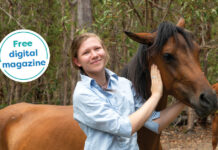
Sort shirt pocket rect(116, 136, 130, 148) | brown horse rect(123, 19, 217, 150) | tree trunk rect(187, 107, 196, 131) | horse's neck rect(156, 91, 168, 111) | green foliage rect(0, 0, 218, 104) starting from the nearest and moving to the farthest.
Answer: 1. shirt pocket rect(116, 136, 130, 148)
2. brown horse rect(123, 19, 217, 150)
3. horse's neck rect(156, 91, 168, 111)
4. green foliage rect(0, 0, 218, 104)
5. tree trunk rect(187, 107, 196, 131)

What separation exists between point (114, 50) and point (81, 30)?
6.25 ft

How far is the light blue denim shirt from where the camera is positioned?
1831 millimetres

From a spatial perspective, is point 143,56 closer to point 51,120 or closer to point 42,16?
point 51,120

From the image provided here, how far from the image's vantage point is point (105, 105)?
6.26ft

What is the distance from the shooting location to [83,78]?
80.8 inches

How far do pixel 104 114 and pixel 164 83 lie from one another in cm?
67

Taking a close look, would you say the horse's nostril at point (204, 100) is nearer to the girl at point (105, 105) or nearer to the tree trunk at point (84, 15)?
the girl at point (105, 105)

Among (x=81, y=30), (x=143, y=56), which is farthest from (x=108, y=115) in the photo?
(x=81, y=30)

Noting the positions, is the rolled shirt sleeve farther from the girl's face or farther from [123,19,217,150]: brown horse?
[123,19,217,150]: brown horse

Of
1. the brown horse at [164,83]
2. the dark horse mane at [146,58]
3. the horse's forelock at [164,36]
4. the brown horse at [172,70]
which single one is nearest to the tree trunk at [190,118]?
the brown horse at [164,83]

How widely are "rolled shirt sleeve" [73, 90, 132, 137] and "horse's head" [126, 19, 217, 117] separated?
59 cm

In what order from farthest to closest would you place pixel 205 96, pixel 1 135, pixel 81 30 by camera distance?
pixel 81 30 < pixel 1 135 < pixel 205 96

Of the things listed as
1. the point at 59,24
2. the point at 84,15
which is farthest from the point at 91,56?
the point at 59,24

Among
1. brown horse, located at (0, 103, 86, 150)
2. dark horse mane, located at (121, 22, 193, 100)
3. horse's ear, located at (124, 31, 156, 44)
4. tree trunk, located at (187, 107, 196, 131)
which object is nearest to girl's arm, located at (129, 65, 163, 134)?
dark horse mane, located at (121, 22, 193, 100)
